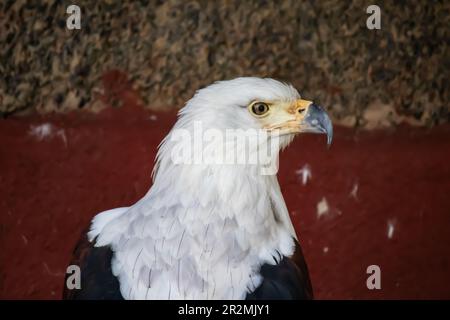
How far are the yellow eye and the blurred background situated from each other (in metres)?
0.94

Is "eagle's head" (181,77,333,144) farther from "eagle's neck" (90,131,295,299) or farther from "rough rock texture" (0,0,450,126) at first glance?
"rough rock texture" (0,0,450,126)

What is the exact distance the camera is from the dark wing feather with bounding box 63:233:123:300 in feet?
8.92

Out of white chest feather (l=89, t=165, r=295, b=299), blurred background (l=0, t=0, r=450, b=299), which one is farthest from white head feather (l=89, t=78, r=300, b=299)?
blurred background (l=0, t=0, r=450, b=299)

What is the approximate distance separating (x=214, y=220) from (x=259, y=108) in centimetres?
40

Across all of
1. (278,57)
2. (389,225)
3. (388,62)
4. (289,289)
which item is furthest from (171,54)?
(289,289)

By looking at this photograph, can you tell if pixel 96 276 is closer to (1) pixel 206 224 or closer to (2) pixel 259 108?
(1) pixel 206 224

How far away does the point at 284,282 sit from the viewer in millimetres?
2771

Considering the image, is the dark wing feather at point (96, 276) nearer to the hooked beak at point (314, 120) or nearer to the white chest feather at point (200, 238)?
the white chest feather at point (200, 238)

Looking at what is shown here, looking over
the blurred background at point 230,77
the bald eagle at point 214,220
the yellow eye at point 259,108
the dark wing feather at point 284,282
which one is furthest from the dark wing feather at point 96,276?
the blurred background at point 230,77

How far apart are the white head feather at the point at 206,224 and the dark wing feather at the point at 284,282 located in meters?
0.03

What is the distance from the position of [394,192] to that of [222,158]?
1.31m

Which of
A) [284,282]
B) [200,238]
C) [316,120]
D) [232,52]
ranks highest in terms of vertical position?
[232,52]

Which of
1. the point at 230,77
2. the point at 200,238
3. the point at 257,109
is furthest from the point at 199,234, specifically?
the point at 230,77

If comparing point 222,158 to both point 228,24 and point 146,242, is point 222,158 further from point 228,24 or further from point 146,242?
point 228,24
